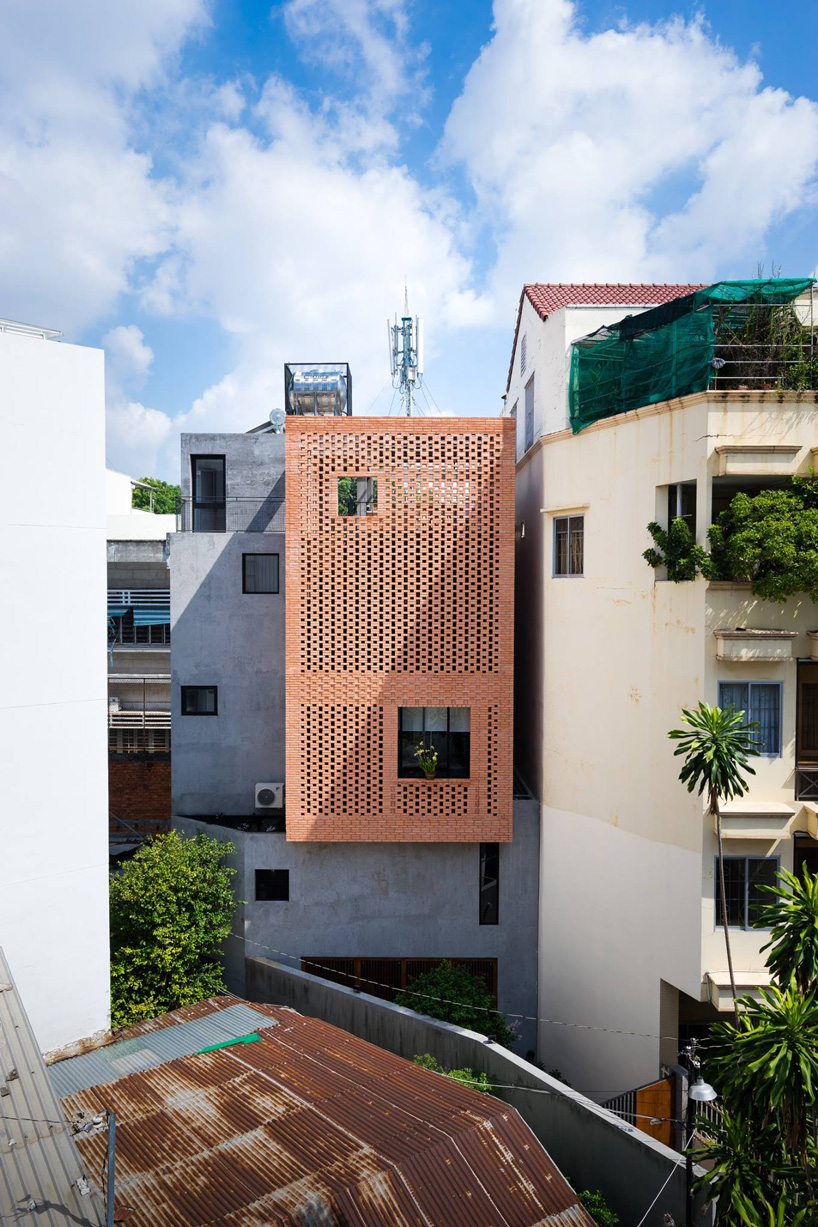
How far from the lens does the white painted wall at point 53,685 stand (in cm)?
1234

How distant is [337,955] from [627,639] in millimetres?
10171

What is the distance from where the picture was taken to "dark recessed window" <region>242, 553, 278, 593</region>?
2072cm

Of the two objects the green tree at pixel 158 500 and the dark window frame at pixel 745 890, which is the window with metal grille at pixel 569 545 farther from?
the green tree at pixel 158 500

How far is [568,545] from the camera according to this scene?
17.0 meters

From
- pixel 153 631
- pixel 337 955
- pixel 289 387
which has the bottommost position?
pixel 337 955

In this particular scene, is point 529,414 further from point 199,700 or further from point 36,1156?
point 36,1156

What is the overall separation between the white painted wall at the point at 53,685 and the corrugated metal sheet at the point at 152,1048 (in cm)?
74

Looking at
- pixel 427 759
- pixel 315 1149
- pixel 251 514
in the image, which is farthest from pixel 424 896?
pixel 251 514

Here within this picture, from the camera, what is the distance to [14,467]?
40.3ft

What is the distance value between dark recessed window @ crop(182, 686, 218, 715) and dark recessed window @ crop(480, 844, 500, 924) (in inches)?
326

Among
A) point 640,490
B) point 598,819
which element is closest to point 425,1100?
point 598,819

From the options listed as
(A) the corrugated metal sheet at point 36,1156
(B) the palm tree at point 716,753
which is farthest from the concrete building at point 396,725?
(A) the corrugated metal sheet at point 36,1156

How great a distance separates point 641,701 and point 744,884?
366cm

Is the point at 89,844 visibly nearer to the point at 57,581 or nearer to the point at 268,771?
the point at 57,581
